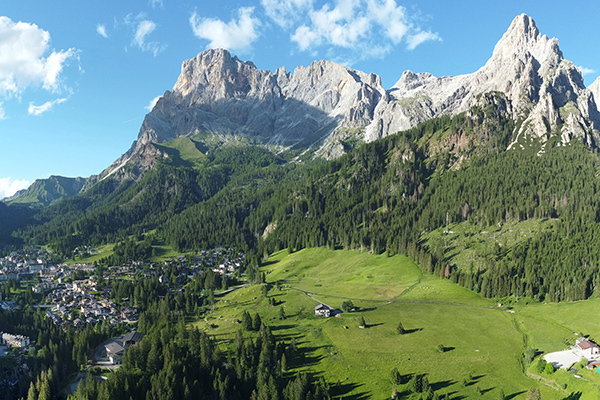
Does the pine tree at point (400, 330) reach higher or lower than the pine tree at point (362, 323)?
lower

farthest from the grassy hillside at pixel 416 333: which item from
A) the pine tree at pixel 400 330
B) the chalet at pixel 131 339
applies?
the chalet at pixel 131 339

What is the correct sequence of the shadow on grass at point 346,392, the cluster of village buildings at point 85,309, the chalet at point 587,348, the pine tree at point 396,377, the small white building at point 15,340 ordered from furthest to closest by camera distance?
1. the cluster of village buildings at point 85,309
2. the small white building at point 15,340
3. the chalet at point 587,348
4. the pine tree at point 396,377
5. the shadow on grass at point 346,392

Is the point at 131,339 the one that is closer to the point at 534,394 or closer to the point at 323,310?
the point at 323,310

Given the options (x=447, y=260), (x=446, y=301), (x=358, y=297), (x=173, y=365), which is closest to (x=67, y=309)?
(x=173, y=365)

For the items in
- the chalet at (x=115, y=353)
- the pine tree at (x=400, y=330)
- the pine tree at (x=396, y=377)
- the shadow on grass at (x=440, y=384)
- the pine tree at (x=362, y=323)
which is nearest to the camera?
the shadow on grass at (x=440, y=384)

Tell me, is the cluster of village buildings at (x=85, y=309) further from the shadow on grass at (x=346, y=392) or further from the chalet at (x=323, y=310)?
the shadow on grass at (x=346, y=392)

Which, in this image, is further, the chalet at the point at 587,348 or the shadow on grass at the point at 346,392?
the chalet at the point at 587,348

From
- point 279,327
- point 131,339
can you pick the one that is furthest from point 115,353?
point 279,327

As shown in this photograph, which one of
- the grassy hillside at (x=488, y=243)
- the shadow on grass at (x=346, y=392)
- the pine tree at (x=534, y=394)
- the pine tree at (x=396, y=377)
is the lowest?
the shadow on grass at (x=346, y=392)
